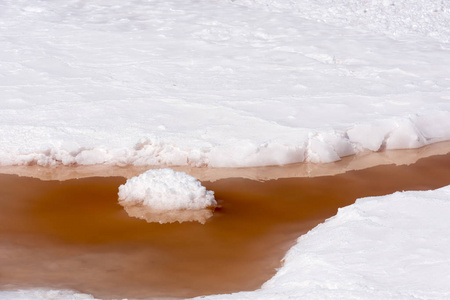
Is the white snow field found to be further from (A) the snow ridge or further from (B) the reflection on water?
(B) the reflection on water

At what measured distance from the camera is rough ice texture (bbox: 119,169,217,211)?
3080mm

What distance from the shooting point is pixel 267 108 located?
4.21m

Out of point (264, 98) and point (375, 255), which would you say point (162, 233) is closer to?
point (375, 255)

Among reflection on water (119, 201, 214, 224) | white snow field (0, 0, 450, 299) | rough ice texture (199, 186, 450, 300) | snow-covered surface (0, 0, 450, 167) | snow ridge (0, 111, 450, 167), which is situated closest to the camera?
rough ice texture (199, 186, 450, 300)

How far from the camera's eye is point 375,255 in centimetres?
239

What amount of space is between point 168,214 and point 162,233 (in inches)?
6.9

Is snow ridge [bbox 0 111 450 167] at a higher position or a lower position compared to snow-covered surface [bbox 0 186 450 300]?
lower

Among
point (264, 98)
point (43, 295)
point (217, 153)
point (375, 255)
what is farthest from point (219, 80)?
point (43, 295)

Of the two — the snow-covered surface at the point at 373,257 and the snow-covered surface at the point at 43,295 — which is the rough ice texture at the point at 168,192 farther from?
the snow-covered surface at the point at 43,295

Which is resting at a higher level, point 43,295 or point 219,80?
point 219,80

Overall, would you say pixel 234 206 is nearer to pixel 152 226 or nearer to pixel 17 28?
pixel 152 226

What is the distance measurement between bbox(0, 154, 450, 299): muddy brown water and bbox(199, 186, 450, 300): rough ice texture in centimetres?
18

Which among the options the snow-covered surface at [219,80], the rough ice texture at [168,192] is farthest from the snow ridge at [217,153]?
the rough ice texture at [168,192]

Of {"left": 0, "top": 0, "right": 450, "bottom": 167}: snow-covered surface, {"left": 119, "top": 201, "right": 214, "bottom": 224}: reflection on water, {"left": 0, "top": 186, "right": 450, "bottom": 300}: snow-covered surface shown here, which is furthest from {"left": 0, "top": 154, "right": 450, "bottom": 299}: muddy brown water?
{"left": 0, "top": 0, "right": 450, "bottom": 167}: snow-covered surface
